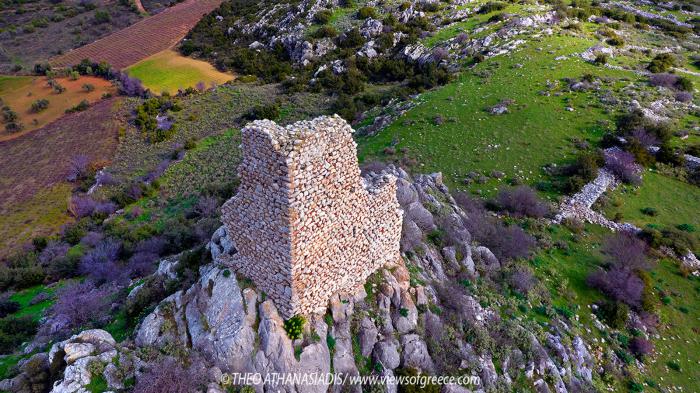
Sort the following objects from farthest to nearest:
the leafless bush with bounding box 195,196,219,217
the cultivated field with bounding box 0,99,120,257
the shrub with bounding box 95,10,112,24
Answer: the shrub with bounding box 95,10,112,24 < the cultivated field with bounding box 0,99,120,257 < the leafless bush with bounding box 195,196,219,217

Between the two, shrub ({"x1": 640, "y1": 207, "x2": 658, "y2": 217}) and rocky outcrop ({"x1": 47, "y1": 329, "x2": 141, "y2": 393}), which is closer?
rocky outcrop ({"x1": 47, "y1": 329, "x2": 141, "y2": 393})

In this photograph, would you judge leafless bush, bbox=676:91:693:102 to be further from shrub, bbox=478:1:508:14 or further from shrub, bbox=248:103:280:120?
shrub, bbox=248:103:280:120

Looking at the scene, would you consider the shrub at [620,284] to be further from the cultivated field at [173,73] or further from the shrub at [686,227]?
the cultivated field at [173,73]

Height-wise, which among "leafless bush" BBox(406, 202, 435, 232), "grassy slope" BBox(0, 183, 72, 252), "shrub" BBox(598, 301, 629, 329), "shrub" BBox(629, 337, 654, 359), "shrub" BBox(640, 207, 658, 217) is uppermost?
"leafless bush" BBox(406, 202, 435, 232)

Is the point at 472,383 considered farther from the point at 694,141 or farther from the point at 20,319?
the point at 694,141

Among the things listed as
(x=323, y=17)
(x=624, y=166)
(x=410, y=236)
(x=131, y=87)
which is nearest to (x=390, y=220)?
(x=410, y=236)

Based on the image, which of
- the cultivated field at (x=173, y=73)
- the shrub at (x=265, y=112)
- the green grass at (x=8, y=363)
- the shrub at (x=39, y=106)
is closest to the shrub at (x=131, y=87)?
the cultivated field at (x=173, y=73)

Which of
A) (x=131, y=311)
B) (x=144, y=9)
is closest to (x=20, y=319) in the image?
(x=131, y=311)

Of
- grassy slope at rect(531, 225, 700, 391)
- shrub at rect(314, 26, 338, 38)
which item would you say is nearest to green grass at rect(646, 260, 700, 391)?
grassy slope at rect(531, 225, 700, 391)
